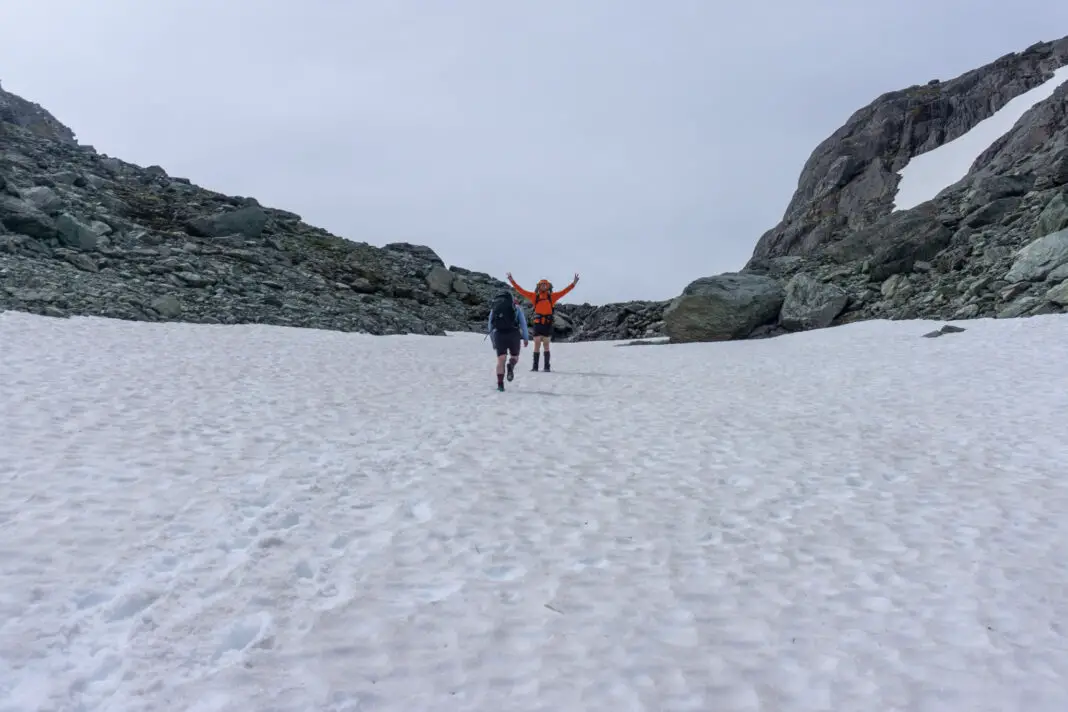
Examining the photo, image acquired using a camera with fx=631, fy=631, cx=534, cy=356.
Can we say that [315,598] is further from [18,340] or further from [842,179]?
[842,179]

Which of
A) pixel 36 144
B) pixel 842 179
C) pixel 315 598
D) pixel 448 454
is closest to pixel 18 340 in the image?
pixel 448 454

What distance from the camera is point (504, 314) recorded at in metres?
15.8

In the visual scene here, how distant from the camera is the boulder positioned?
1238 inches

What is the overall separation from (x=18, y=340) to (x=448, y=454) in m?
13.2

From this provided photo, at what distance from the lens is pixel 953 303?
26000mm

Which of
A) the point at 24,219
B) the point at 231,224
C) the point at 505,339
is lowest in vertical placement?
the point at 505,339

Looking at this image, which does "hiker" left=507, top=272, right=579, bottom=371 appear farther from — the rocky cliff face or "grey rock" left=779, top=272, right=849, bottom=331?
"grey rock" left=779, top=272, right=849, bottom=331

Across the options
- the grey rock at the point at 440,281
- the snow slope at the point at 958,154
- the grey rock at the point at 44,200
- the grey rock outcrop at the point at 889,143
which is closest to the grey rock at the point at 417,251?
the grey rock at the point at 440,281

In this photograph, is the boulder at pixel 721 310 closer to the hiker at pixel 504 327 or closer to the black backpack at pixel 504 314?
the hiker at pixel 504 327

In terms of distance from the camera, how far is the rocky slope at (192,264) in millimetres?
25656

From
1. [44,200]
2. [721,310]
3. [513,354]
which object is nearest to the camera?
[513,354]

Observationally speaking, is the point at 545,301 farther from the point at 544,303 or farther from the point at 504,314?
the point at 504,314

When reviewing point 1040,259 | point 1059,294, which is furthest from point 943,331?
point 1040,259

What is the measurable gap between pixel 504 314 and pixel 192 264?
2432 cm
